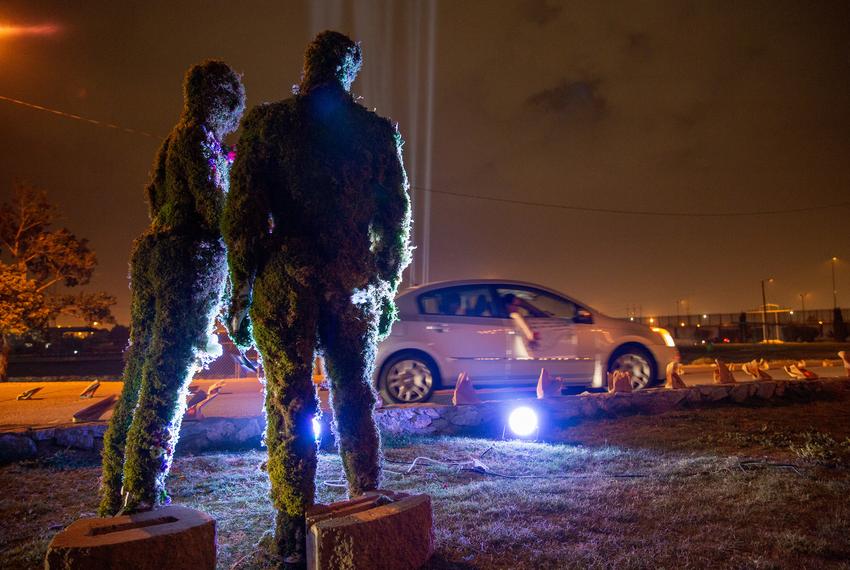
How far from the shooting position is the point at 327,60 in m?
3.23

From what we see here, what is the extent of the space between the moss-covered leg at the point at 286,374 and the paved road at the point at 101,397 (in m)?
3.70

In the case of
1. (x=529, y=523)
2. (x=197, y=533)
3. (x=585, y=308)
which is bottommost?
(x=529, y=523)

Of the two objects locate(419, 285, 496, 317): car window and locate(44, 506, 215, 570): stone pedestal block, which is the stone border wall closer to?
locate(419, 285, 496, 317): car window

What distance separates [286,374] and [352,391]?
380 millimetres

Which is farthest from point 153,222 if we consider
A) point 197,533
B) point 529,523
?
point 529,523

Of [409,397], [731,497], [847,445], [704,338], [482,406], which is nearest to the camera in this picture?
[731,497]

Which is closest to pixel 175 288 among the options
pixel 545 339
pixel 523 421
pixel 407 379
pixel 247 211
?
pixel 247 211

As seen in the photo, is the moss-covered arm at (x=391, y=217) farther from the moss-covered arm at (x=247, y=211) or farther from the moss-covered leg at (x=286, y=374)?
the moss-covered arm at (x=247, y=211)

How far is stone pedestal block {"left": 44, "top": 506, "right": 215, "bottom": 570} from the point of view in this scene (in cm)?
214

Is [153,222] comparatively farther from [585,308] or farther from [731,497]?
[585,308]

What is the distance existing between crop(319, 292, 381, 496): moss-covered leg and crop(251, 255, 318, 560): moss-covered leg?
131 millimetres

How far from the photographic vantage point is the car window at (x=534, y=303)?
8633mm

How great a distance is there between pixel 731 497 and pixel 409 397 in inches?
187

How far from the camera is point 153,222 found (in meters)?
3.70
